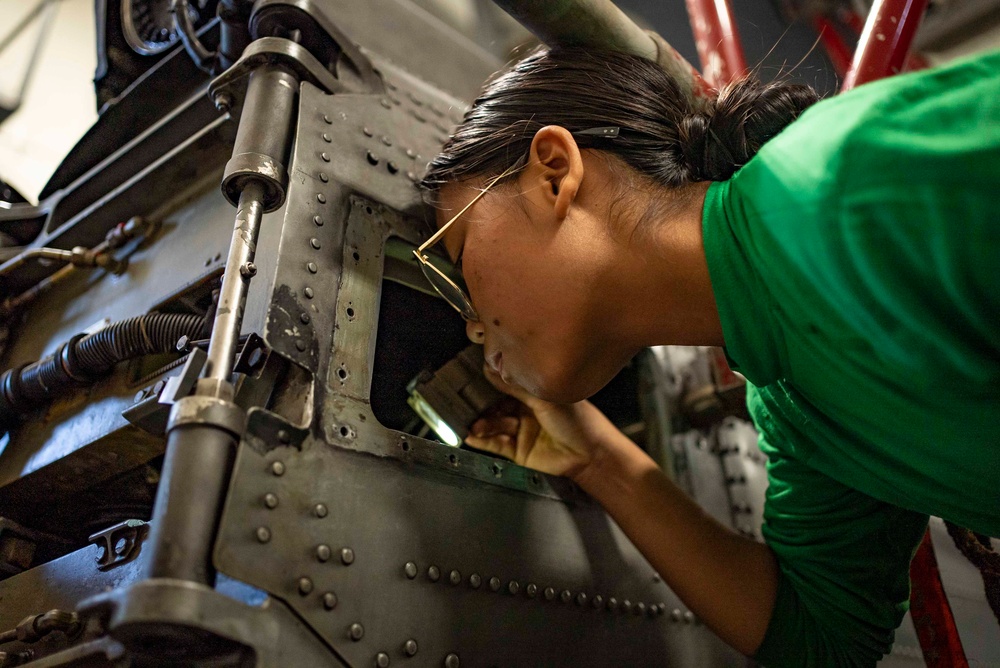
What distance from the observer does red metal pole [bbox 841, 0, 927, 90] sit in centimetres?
175

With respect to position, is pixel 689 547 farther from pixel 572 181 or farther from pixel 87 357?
pixel 87 357

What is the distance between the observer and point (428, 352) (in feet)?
5.29

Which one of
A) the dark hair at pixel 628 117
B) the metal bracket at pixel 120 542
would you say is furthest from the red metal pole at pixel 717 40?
the metal bracket at pixel 120 542

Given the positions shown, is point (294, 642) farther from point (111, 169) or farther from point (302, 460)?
point (111, 169)

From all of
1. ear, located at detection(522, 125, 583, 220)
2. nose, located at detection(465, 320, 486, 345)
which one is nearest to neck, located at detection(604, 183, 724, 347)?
ear, located at detection(522, 125, 583, 220)

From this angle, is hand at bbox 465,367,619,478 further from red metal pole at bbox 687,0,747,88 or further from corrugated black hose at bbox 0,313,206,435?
red metal pole at bbox 687,0,747,88

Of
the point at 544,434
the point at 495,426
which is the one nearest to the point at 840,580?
the point at 544,434

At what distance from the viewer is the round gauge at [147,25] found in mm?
2317

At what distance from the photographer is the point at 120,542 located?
3.67 feet

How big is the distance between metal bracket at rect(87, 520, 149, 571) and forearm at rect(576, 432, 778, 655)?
0.90 metres

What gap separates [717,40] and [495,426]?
5.55 ft

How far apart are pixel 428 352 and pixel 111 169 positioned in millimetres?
1317

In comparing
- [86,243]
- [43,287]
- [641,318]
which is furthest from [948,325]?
[43,287]

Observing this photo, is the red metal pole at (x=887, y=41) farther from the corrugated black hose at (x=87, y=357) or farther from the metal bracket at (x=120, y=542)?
the metal bracket at (x=120, y=542)
